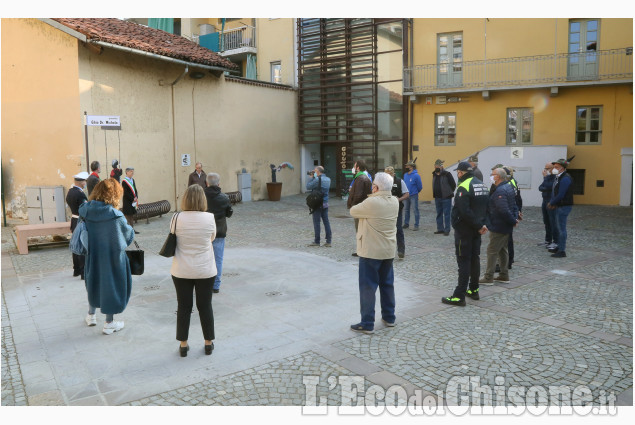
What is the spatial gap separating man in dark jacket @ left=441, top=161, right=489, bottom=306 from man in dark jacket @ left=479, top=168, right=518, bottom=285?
2.78ft

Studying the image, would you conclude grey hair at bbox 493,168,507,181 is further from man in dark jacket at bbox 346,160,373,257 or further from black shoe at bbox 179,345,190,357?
black shoe at bbox 179,345,190,357

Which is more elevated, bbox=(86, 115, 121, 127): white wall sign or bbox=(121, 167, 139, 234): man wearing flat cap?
bbox=(86, 115, 121, 127): white wall sign

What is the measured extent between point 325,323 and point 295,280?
2.19 metres

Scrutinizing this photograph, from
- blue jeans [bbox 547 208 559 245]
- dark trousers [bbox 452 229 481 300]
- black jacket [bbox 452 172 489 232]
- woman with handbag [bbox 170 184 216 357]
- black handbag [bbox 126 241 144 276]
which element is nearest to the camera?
woman with handbag [bbox 170 184 216 357]

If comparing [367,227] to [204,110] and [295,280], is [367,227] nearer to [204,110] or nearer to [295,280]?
[295,280]

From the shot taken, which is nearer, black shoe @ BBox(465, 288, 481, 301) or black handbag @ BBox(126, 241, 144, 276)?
black handbag @ BBox(126, 241, 144, 276)

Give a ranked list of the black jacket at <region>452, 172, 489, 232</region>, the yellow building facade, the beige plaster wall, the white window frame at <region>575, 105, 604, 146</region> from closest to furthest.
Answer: the black jacket at <region>452, 172, 489, 232</region>
the beige plaster wall
the yellow building facade
the white window frame at <region>575, 105, 604, 146</region>

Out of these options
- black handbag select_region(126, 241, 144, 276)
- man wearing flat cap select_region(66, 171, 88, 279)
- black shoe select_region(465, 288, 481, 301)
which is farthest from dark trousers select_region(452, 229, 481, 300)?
man wearing flat cap select_region(66, 171, 88, 279)

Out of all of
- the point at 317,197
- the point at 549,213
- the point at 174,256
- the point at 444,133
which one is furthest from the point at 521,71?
the point at 174,256

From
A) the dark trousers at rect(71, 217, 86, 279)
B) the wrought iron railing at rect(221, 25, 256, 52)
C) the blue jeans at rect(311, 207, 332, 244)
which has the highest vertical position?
the wrought iron railing at rect(221, 25, 256, 52)

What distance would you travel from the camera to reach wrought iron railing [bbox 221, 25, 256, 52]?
25578 millimetres

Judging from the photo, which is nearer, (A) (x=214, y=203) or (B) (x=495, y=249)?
(A) (x=214, y=203)

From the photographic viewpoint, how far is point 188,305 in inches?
209

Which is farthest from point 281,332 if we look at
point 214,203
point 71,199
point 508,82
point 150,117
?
point 508,82
